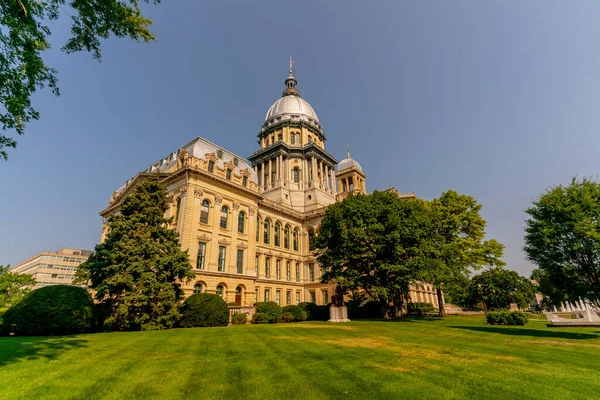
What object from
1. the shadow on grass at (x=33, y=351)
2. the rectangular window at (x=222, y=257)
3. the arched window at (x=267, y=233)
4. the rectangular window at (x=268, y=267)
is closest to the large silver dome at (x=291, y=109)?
the arched window at (x=267, y=233)

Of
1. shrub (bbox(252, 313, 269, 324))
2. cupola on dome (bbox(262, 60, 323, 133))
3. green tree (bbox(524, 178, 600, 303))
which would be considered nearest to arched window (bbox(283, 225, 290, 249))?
shrub (bbox(252, 313, 269, 324))

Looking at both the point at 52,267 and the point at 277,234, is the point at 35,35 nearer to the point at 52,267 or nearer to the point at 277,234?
the point at 277,234

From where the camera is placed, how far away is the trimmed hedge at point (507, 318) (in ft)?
74.0

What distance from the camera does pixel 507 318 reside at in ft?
75.8

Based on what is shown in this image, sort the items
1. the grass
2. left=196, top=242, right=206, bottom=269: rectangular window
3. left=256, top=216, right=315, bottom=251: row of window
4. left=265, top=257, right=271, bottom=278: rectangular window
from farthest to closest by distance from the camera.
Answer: left=256, top=216, right=315, bottom=251: row of window, left=265, top=257, right=271, bottom=278: rectangular window, left=196, top=242, right=206, bottom=269: rectangular window, the grass

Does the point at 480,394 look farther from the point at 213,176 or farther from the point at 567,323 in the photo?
the point at 213,176

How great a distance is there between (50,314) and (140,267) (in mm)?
5476

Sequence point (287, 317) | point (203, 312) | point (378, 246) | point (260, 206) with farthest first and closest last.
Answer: point (260, 206), point (287, 317), point (378, 246), point (203, 312)

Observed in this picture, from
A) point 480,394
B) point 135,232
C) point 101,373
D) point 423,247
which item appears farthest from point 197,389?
point 423,247

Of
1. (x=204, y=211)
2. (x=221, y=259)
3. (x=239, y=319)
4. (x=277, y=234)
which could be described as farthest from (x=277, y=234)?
(x=239, y=319)

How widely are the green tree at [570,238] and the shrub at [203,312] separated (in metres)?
22.8

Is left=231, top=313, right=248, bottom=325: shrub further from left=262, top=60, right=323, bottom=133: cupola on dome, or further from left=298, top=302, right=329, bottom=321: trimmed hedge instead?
left=262, top=60, right=323, bottom=133: cupola on dome

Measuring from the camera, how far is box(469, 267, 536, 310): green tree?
2486 inches

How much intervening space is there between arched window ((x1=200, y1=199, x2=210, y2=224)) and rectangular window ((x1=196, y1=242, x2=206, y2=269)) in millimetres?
2616
